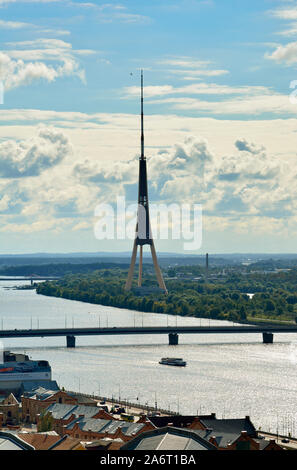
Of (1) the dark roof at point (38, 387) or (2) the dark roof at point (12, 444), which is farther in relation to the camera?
(1) the dark roof at point (38, 387)

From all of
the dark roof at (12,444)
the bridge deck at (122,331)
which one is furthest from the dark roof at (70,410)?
the bridge deck at (122,331)

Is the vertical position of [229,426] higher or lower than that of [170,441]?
lower

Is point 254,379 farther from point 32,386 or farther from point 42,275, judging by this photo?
point 42,275

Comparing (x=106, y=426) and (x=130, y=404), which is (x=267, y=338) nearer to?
(x=130, y=404)

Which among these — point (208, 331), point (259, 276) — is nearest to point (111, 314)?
point (208, 331)

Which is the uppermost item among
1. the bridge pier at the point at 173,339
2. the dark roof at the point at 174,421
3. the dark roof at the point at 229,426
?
the dark roof at the point at 229,426

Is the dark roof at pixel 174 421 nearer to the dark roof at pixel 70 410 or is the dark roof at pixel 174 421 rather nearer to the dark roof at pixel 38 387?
the dark roof at pixel 70 410

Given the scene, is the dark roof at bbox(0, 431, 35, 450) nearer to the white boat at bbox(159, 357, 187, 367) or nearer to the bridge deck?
the white boat at bbox(159, 357, 187, 367)

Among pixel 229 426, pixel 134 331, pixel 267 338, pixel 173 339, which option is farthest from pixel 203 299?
pixel 229 426
